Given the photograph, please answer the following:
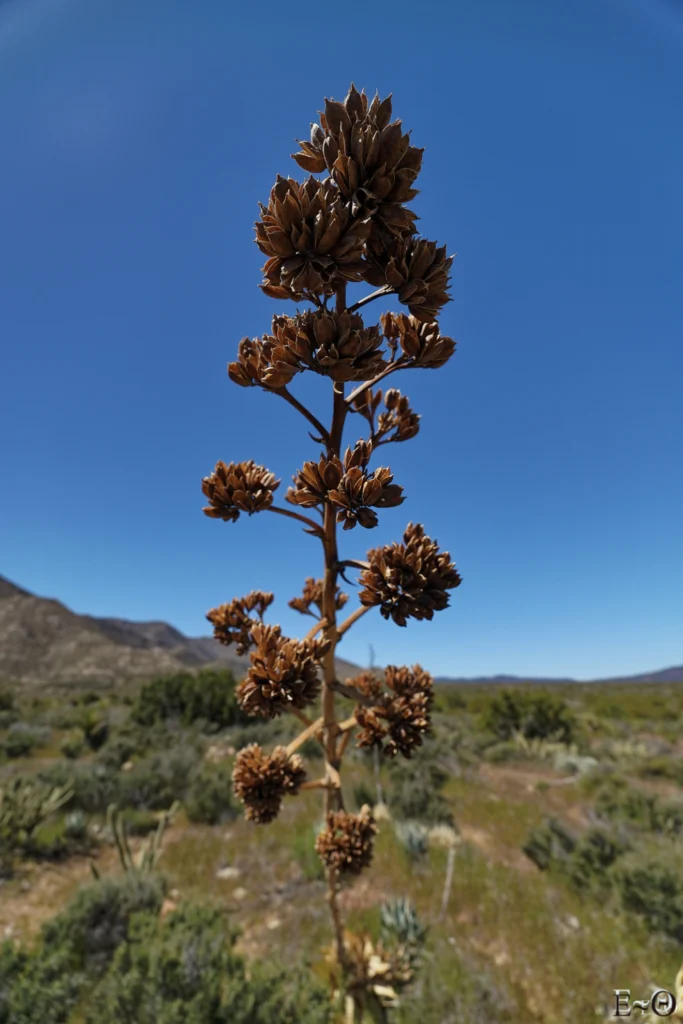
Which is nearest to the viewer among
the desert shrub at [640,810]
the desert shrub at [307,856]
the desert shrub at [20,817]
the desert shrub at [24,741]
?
the desert shrub at [307,856]

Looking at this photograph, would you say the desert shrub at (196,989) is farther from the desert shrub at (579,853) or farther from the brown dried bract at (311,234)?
the desert shrub at (579,853)

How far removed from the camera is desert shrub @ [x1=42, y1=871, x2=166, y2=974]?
4.98 metres

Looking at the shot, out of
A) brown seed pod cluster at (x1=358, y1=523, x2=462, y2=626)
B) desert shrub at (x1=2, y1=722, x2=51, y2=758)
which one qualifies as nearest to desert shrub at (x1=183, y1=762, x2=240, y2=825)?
desert shrub at (x1=2, y1=722, x2=51, y2=758)

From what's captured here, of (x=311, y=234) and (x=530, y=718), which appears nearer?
(x=311, y=234)

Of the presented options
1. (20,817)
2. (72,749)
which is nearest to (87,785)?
(20,817)

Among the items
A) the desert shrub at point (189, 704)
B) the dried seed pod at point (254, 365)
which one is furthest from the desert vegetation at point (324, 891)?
the desert shrub at point (189, 704)

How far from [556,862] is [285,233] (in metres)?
9.29

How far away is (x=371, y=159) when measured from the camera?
125 cm

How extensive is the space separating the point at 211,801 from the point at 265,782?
10219 millimetres

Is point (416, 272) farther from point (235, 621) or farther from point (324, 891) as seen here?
point (324, 891)

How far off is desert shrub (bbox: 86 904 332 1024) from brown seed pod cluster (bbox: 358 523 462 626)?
3173 mm

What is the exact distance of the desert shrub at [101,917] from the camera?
4.98 meters

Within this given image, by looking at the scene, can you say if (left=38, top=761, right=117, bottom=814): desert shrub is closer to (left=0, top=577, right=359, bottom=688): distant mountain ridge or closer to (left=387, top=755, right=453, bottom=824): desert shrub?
(left=387, top=755, right=453, bottom=824): desert shrub

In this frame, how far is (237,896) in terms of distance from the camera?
6875mm
